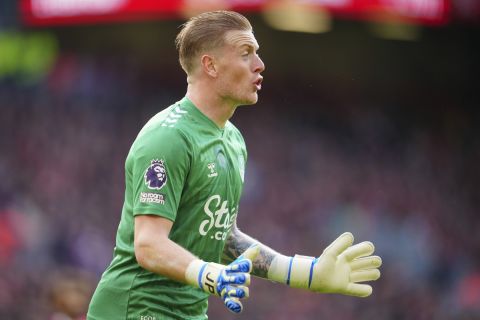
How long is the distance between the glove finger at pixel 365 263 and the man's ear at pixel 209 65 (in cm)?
117

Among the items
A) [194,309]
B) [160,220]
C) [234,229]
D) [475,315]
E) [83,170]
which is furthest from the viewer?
[83,170]

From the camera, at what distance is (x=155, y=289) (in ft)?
16.4

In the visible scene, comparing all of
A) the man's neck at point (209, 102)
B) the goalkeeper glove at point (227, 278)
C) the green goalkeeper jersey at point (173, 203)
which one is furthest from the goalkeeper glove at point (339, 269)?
the man's neck at point (209, 102)

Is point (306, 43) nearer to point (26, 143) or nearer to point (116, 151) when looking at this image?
point (116, 151)

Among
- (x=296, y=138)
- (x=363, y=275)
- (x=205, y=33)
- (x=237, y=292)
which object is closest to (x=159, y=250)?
(x=237, y=292)

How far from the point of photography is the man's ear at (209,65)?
5.24 m

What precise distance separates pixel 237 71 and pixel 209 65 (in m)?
0.15

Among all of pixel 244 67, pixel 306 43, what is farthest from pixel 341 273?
pixel 306 43

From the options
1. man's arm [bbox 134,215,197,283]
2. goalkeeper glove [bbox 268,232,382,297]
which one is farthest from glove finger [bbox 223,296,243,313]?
goalkeeper glove [bbox 268,232,382,297]

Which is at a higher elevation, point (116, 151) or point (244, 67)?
point (116, 151)

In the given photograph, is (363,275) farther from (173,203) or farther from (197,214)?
(173,203)

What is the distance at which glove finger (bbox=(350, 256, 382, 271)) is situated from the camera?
5.05m

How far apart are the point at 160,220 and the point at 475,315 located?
413 inches

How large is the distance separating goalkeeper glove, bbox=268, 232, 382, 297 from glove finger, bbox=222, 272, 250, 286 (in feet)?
2.49
